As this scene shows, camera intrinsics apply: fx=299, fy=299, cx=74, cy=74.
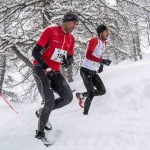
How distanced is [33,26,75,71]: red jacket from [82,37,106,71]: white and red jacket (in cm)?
138

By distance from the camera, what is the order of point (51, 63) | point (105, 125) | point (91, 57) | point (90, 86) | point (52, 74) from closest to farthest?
point (52, 74), point (51, 63), point (105, 125), point (91, 57), point (90, 86)

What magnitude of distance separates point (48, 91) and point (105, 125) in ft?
4.69

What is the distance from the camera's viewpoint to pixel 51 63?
556 centimetres

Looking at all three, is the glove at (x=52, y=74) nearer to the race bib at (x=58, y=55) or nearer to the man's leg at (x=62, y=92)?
the man's leg at (x=62, y=92)

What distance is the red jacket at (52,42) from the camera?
5344mm

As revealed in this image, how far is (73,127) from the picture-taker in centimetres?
598

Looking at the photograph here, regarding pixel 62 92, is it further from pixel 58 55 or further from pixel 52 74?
pixel 58 55

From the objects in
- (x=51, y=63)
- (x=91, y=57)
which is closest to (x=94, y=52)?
(x=91, y=57)

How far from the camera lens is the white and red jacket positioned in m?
6.98

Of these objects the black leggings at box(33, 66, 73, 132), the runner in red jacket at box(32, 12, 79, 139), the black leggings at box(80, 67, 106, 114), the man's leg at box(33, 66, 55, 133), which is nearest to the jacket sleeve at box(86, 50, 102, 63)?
the black leggings at box(80, 67, 106, 114)

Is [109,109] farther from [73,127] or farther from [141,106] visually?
[73,127]

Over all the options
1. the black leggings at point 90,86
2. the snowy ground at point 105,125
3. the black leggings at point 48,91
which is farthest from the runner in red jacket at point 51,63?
the black leggings at point 90,86

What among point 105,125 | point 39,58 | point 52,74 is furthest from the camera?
point 105,125

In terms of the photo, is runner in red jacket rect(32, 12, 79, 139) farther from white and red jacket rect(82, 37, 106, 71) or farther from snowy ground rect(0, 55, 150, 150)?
white and red jacket rect(82, 37, 106, 71)
